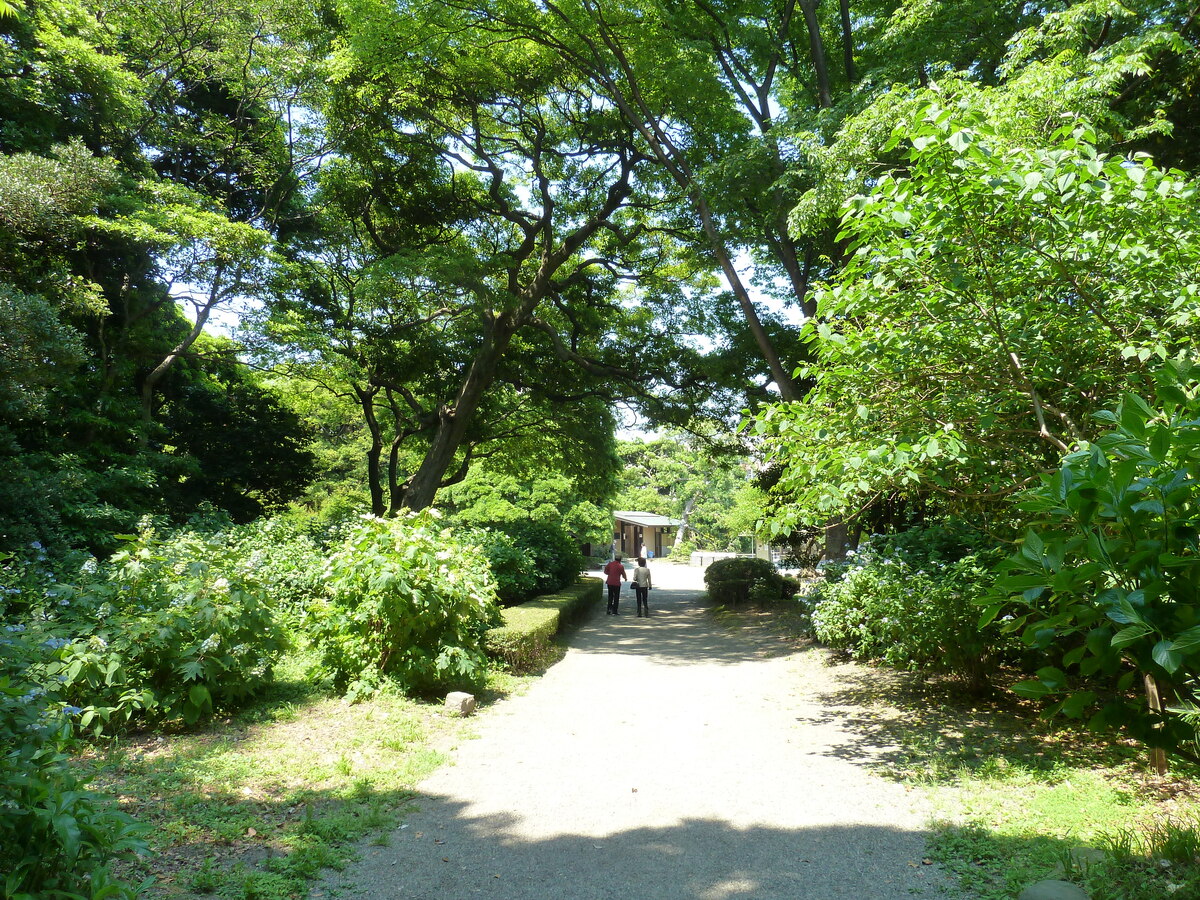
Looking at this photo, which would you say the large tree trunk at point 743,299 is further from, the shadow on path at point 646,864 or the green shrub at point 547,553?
the shadow on path at point 646,864

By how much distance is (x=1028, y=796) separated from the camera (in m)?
4.66

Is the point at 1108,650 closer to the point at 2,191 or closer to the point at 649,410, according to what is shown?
the point at 2,191

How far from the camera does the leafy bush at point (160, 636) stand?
5188 millimetres

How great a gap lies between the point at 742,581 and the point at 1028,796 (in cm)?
1399

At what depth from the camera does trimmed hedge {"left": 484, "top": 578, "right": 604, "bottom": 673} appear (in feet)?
30.0

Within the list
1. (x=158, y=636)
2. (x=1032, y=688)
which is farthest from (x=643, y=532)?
(x=1032, y=688)

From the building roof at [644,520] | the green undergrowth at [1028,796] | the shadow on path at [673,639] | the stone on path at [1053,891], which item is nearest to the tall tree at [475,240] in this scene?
the shadow on path at [673,639]

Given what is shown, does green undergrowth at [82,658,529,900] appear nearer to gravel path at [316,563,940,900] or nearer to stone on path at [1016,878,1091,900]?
gravel path at [316,563,940,900]

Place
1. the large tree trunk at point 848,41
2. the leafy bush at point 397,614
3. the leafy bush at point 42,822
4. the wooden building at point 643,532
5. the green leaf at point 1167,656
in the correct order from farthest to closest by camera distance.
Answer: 1. the wooden building at point 643,532
2. the large tree trunk at point 848,41
3. the leafy bush at point 397,614
4. the leafy bush at point 42,822
5. the green leaf at point 1167,656

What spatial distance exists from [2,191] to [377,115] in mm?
6805

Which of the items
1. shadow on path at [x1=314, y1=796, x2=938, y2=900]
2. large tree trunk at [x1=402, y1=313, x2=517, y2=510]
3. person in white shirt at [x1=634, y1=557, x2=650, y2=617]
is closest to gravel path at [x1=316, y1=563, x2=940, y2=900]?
shadow on path at [x1=314, y1=796, x2=938, y2=900]

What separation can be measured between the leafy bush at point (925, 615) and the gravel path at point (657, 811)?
3.13ft

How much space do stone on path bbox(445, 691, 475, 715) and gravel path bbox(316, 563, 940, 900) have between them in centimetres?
25

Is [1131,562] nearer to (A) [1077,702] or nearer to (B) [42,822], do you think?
(A) [1077,702]
